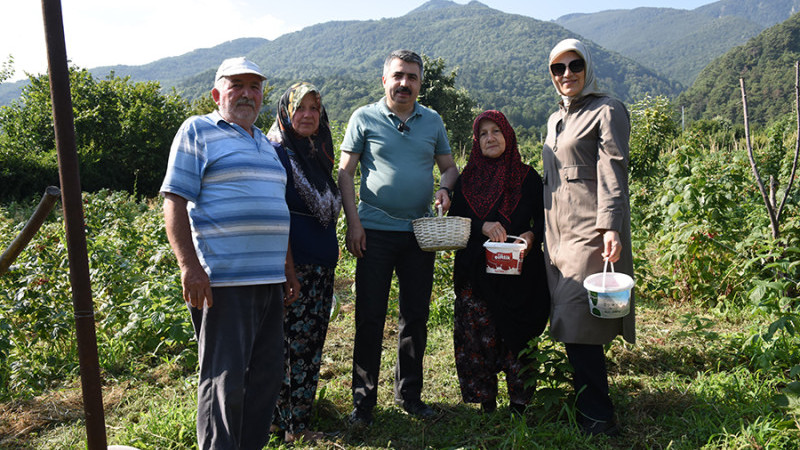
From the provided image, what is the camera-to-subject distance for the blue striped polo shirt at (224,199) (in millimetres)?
1972

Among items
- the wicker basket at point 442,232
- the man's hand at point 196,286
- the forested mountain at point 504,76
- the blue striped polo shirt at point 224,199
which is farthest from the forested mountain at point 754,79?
the man's hand at point 196,286

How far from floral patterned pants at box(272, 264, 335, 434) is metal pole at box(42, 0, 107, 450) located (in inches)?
38.6

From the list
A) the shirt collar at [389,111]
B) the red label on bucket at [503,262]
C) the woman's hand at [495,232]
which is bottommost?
the red label on bucket at [503,262]

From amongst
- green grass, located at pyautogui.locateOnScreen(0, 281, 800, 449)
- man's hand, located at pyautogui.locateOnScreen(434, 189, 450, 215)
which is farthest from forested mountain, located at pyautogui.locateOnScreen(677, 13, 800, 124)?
man's hand, located at pyautogui.locateOnScreen(434, 189, 450, 215)

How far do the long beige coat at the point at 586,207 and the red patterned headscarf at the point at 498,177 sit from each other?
0.24m

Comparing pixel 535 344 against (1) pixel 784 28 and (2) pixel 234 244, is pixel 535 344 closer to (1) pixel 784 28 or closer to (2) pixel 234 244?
(2) pixel 234 244

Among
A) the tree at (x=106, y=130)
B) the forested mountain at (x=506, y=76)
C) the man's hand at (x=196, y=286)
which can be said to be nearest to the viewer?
the man's hand at (x=196, y=286)

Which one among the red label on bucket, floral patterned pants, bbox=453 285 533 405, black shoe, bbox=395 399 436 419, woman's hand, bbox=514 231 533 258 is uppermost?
woman's hand, bbox=514 231 533 258

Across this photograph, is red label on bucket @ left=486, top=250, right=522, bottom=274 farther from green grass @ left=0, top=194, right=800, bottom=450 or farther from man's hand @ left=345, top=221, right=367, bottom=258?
man's hand @ left=345, top=221, right=367, bottom=258

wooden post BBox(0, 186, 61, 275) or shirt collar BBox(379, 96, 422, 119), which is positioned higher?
shirt collar BBox(379, 96, 422, 119)

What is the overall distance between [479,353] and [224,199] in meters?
1.57

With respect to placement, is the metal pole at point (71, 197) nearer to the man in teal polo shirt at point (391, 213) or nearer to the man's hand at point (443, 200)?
the man in teal polo shirt at point (391, 213)

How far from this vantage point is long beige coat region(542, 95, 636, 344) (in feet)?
7.70

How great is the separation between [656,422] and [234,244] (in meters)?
2.11
